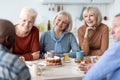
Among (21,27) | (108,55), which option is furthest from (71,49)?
(108,55)

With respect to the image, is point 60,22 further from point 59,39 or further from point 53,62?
point 53,62

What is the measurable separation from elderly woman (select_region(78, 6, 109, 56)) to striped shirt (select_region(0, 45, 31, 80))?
1.86 metres

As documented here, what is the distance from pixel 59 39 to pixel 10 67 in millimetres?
1800

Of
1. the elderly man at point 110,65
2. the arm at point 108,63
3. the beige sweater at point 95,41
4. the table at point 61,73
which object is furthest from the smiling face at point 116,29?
the beige sweater at point 95,41

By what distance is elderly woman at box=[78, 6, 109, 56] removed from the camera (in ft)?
10.3

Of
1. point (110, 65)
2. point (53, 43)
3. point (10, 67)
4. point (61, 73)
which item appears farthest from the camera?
point (53, 43)

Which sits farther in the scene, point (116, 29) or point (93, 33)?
point (93, 33)

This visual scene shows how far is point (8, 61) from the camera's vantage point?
1293 millimetres

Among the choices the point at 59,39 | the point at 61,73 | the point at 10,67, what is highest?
the point at 10,67

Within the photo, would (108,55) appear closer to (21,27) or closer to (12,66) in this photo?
(12,66)

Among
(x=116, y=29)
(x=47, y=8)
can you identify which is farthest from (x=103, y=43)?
(x=47, y=8)

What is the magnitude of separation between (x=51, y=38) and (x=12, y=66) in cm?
179

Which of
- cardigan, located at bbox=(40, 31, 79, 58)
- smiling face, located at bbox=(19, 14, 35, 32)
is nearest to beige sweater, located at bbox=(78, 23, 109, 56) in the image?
cardigan, located at bbox=(40, 31, 79, 58)

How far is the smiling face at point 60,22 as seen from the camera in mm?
3068
